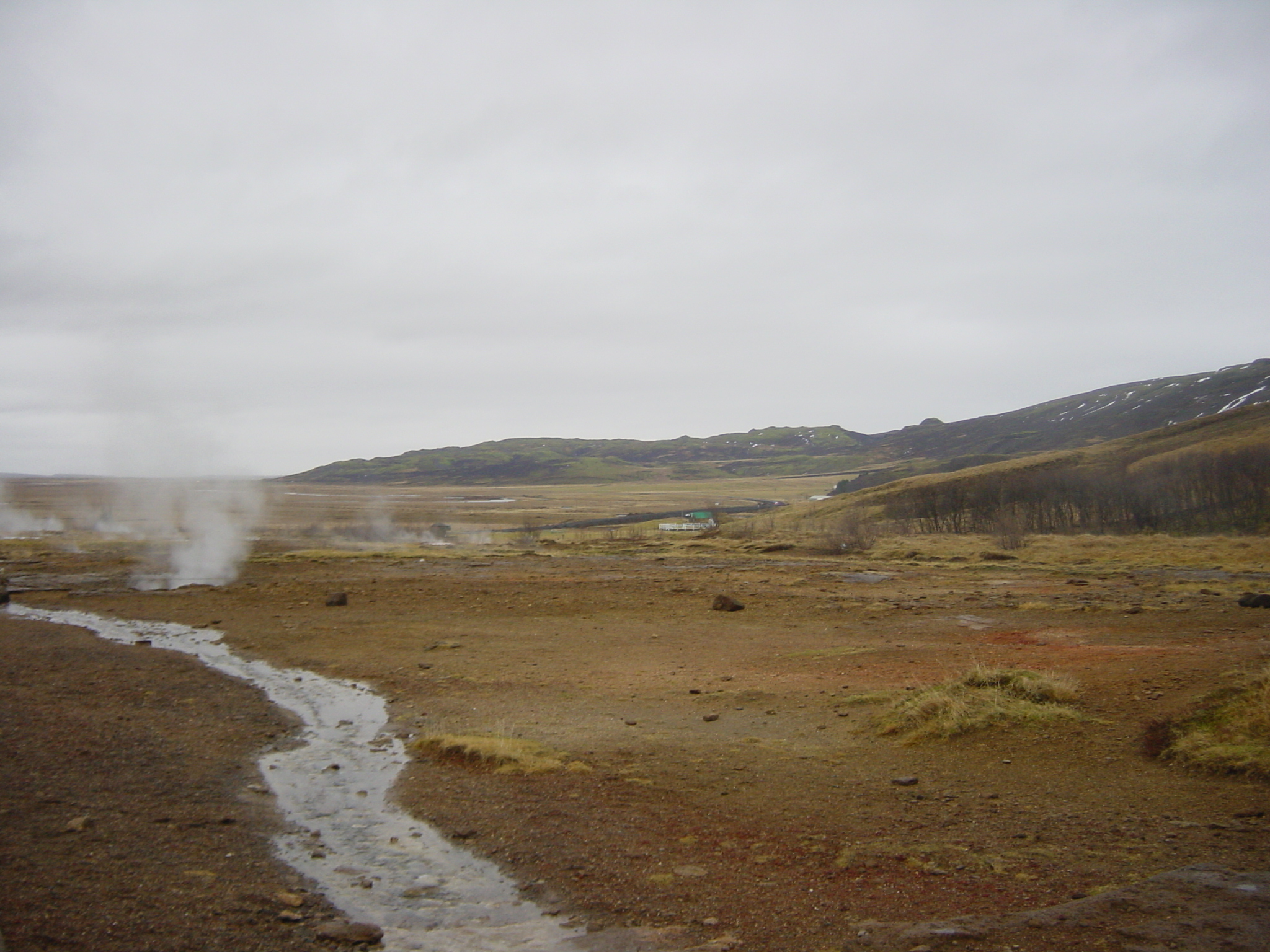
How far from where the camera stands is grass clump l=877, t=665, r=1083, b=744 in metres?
11.3

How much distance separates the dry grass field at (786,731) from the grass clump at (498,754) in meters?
0.05

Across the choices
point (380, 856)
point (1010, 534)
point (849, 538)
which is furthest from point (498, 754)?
point (1010, 534)

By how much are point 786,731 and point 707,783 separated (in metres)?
2.78

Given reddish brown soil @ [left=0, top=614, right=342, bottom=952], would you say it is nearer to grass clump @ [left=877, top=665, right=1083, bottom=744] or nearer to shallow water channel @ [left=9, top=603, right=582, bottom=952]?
shallow water channel @ [left=9, top=603, right=582, bottom=952]

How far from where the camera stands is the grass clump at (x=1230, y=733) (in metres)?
8.62

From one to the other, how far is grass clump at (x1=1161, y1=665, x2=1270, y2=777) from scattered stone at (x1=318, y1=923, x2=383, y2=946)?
8.94 meters

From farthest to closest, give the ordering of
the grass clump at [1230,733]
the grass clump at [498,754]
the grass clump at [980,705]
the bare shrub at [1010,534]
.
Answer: the bare shrub at [1010,534]
the grass clump at [980,705]
the grass clump at [498,754]
the grass clump at [1230,733]

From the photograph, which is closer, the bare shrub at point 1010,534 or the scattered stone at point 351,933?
the scattered stone at point 351,933

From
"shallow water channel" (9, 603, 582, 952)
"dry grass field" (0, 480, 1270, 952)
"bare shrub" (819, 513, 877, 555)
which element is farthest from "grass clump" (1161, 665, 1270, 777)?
"bare shrub" (819, 513, 877, 555)

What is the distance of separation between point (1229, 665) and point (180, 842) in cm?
1471

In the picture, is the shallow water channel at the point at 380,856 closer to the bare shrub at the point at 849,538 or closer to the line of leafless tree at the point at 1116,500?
the bare shrub at the point at 849,538

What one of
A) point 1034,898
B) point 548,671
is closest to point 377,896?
point 1034,898

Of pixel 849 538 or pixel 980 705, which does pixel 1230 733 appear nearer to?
pixel 980 705

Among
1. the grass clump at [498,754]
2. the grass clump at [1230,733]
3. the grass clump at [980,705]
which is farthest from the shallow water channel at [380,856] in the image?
the grass clump at [1230,733]
